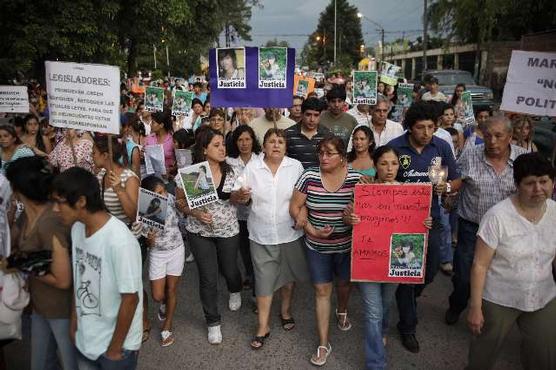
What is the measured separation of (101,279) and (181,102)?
7181mm

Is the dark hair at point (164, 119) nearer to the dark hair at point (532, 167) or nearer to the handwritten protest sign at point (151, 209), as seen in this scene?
the handwritten protest sign at point (151, 209)

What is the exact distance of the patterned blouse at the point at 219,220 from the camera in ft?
13.2

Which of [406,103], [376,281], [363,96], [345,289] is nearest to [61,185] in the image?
[376,281]

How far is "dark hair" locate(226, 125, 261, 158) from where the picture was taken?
15.8 feet

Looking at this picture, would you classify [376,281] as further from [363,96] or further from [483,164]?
[363,96]

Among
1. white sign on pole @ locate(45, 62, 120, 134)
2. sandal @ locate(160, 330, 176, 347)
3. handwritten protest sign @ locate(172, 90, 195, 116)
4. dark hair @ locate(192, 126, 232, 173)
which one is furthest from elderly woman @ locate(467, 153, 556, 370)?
handwritten protest sign @ locate(172, 90, 195, 116)

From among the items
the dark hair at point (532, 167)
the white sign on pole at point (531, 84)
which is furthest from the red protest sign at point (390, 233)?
the white sign on pole at point (531, 84)

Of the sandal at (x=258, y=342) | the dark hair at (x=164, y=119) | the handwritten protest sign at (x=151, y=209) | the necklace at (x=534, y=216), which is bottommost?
the sandal at (x=258, y=342)

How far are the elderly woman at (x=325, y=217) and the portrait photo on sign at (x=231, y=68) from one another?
1534 mm

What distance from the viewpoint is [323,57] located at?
7669 cm

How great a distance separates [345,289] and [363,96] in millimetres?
4433

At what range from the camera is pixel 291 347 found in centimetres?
406

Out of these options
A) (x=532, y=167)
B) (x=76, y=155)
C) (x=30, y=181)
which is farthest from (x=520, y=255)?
(x=76, y=155)

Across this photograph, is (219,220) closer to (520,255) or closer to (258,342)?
(258,342)
